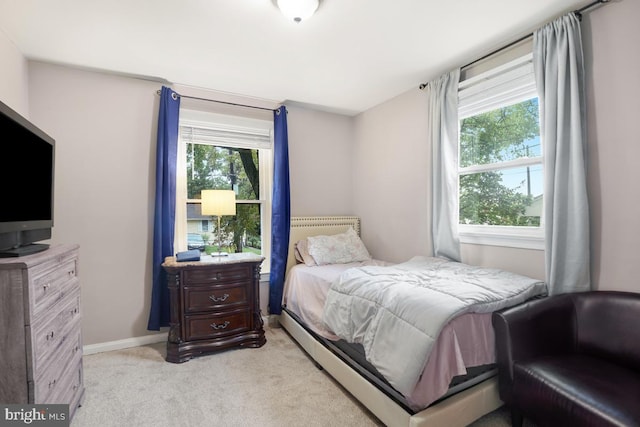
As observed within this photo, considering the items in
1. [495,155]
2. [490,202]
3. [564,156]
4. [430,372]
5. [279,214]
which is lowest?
[430,372]

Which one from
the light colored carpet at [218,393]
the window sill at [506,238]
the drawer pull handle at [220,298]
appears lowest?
the light colored carpet at [218,393]

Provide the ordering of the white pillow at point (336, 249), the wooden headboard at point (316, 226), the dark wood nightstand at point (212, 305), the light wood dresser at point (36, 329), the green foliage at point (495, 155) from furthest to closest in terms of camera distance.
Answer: the wooden headboard at point (316, 226) < the white pillow at point (336, 249) < the dark wood nightstand at point (212, 305) < the green foliage at point (495, 155) < the light wood dresser at point (36, 329)

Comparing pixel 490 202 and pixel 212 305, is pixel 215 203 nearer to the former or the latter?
pixel 212 305

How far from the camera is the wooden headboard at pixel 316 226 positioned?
3402mm

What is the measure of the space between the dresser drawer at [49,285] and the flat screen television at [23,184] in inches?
5.1

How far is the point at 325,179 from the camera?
12.4 ft

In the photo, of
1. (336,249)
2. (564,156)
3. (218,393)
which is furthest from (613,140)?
(218,393)

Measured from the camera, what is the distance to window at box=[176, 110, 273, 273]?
309 centimetres

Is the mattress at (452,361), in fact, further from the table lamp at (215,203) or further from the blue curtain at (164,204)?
the blue curtain at (164,204)

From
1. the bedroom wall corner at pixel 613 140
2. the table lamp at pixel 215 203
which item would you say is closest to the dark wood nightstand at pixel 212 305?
the table lamp at pixel 215 203

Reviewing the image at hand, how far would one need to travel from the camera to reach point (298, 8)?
69.4 inches

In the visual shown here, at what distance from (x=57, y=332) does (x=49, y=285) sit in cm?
28

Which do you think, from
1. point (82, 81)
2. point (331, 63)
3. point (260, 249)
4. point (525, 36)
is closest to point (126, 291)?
point (260, 249)

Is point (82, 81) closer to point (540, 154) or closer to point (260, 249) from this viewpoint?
point (260, 249)
